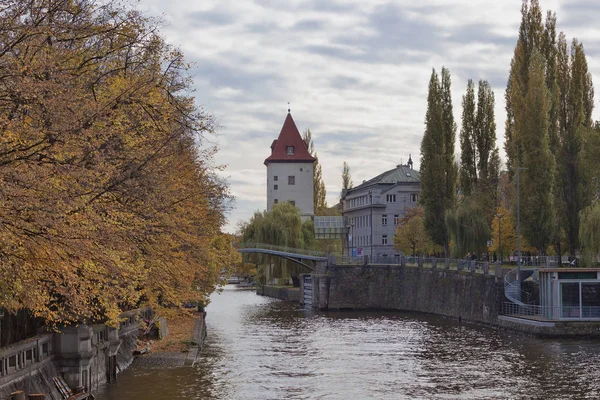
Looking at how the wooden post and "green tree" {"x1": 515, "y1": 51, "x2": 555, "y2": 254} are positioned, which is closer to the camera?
the wooden post

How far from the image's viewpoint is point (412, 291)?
79188 millimetres

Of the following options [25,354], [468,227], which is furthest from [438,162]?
[25,354]

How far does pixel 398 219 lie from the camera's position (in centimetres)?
13125

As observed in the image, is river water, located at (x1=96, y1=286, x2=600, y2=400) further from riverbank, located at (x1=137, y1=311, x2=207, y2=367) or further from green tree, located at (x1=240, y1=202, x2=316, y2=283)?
green tree, located at (x1=240, y1=202, x2=316, y2=283)

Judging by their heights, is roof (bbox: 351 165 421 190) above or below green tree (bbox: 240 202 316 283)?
above

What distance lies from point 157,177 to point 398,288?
59.0m

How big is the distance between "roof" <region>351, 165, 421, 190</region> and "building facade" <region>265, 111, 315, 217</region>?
35.7ft

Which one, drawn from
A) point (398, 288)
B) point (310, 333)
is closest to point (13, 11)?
point (310, 333)

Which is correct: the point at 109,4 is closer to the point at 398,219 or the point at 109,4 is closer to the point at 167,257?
the point at 167,257

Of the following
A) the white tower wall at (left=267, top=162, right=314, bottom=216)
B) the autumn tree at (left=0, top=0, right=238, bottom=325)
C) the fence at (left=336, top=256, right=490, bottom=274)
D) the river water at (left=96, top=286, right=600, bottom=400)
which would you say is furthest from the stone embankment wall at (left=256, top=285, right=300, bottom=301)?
the autumn tree at (left=0, top=0, right=238, bottom=325)

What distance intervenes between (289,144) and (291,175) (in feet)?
15.8

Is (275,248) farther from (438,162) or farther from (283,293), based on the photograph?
(438,162)

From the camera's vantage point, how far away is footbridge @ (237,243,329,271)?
92.4m

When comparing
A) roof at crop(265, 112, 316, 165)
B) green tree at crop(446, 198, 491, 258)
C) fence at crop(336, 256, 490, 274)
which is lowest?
fence at crop(336, 256, 490, 274)
